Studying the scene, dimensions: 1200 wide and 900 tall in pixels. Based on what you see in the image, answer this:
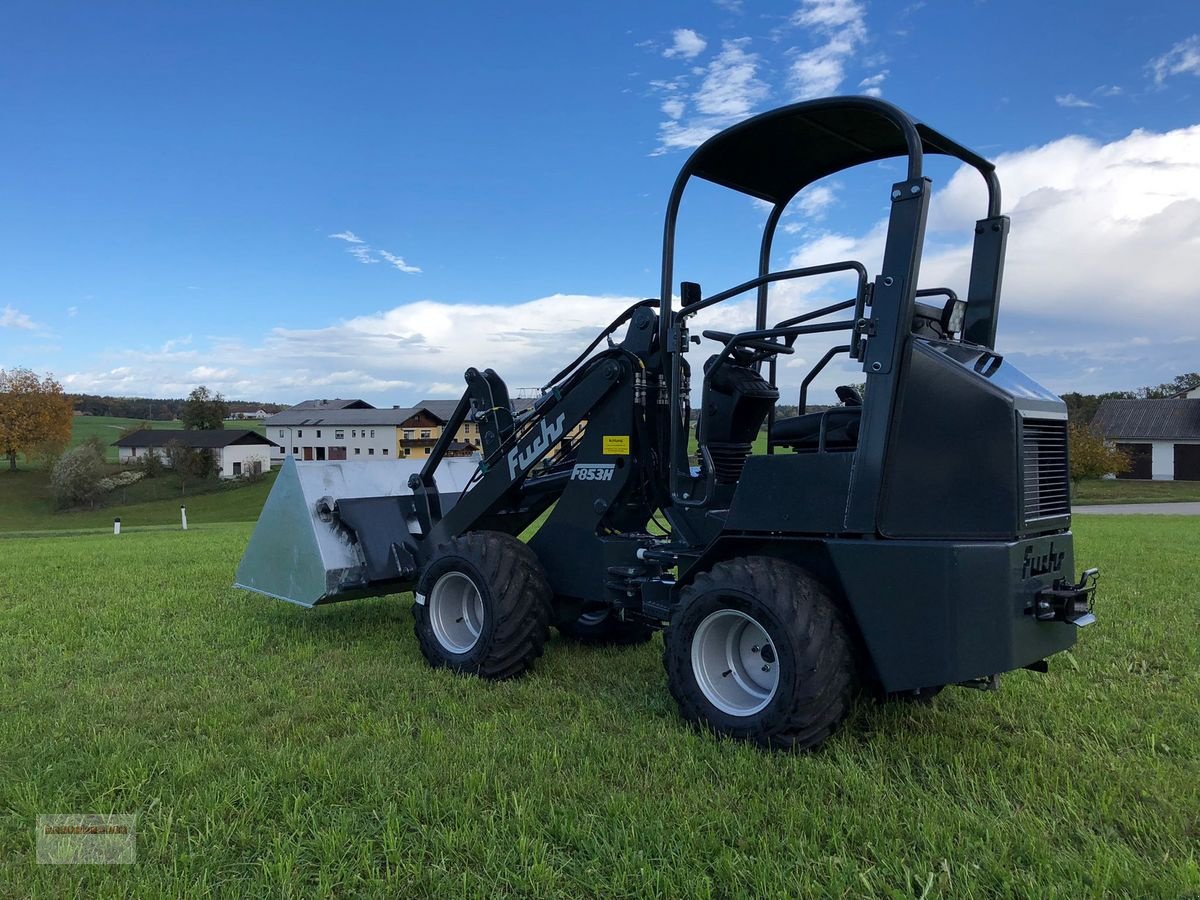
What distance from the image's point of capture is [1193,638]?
6.40m

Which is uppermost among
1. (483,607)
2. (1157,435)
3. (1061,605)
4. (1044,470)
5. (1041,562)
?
(1157,435)

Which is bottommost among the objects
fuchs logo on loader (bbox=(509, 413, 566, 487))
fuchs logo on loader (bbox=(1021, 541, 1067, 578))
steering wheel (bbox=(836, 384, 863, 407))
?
fuchs logo on loader (bbox=(1021, 541, 1067, 578))

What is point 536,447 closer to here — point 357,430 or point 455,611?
point 455,611

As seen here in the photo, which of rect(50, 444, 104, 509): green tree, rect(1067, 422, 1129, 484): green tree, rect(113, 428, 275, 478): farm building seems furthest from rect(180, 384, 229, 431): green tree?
rect(1067, 422, 1129, 484): green tree

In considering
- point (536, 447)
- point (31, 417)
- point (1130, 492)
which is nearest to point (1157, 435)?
point (1130, 492)

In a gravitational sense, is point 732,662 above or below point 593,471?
below

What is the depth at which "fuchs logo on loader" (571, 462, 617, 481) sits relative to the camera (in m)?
5.48

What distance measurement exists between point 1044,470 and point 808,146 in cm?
231

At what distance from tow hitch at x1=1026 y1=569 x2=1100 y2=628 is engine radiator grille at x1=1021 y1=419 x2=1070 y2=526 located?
328 millimetres

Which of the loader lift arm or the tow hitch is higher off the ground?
the loader lift arm

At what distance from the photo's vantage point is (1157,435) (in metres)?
53.5

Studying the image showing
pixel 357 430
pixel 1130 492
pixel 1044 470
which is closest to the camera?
pixel 1044 470
